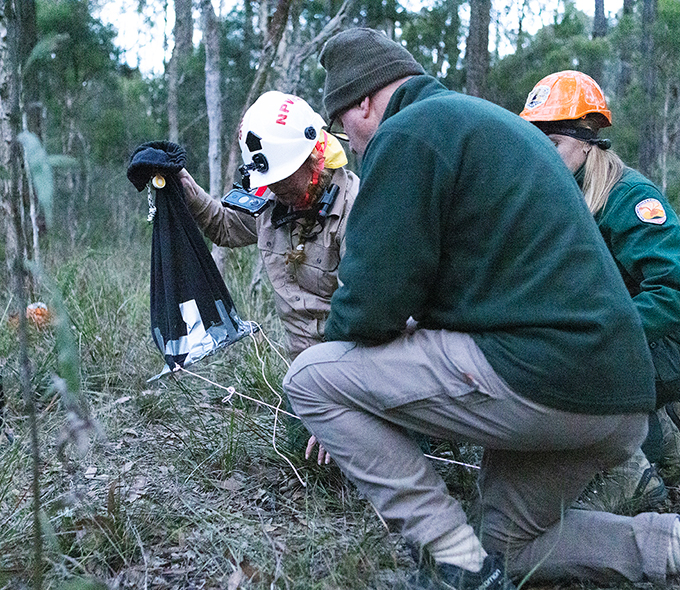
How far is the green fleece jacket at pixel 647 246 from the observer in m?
2.53

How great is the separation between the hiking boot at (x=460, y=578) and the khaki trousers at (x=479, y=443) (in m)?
0.08

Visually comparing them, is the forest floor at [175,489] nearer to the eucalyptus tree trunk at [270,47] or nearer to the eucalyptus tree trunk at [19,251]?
the eucalyptus tree trunk at [19,251]

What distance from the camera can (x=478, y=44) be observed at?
808 cm

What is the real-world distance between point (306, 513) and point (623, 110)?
431 inches

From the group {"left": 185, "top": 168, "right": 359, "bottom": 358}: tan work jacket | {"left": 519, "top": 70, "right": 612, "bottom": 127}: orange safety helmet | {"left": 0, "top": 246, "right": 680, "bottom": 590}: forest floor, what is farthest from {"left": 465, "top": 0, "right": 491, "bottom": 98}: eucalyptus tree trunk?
{"left": 185, "top": 168, "right": 359, "bottom": 358}: tan work jacket

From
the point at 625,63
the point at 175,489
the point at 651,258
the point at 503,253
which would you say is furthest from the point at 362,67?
the point at 625,63

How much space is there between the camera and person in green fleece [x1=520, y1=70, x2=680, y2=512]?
2.58 metres

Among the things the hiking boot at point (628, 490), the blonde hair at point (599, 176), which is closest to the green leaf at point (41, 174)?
the blonde hair at point (599, 176)

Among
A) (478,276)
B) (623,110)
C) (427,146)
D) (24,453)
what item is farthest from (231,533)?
(623,110)

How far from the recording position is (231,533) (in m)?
2.51

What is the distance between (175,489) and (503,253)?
1.62 m

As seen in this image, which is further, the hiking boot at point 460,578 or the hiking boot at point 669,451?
the hiking boot at point 669,451

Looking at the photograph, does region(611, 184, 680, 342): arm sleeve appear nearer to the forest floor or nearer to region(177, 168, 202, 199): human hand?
the forest floor

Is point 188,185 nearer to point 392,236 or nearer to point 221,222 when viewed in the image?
point 221,222
